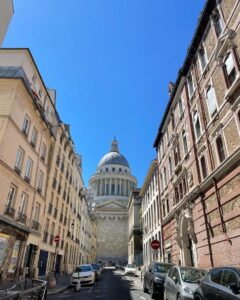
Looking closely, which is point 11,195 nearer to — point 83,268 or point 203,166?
point 83,268

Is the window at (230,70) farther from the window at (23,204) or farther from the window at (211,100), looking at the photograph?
the window at (23,204)

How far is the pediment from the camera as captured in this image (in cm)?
10588

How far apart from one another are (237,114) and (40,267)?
22187 millimetres

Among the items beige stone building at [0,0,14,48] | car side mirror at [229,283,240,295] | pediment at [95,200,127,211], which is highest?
pediment at [95,200,127,211]

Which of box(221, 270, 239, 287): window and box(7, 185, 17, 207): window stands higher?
box(7, 185, 17, 207): window

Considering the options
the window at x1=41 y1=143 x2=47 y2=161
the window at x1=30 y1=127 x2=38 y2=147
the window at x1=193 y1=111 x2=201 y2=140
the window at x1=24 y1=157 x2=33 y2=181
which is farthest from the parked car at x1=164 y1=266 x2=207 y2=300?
the window at x1=41 y1=143 x2=47 y2=161

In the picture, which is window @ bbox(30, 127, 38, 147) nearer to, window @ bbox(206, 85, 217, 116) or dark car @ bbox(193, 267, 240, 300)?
window @ bbox(206, 85, 217, 116)

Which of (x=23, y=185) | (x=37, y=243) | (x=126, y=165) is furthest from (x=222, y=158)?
(x=126, y=165)

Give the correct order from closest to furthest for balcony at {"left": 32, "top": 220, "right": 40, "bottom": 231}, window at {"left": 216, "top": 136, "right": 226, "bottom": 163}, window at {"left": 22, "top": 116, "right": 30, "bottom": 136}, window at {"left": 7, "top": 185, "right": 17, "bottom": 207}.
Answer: window at {"left": 216, "top": 136, "right": 226, "bottom": 163} → window at {"left": 7, "top": 185, "right": 17, "bottom": 207} → window at {"left": 22, "top": 116, "right": 30, "bottom": 136} → balcony at {"left": 32, "top": 220, "right": 40, "bottom": 231}

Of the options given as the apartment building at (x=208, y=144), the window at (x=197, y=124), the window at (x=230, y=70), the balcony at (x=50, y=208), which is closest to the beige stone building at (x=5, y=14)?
the apartment building at (x=208, y=144)

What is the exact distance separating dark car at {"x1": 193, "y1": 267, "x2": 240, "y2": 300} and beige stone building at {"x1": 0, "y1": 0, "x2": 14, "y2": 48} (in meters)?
11.2

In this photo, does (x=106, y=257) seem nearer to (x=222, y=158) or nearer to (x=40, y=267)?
(x=40, y=267)

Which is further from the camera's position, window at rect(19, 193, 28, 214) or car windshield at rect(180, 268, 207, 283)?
window at rect(19, 193, 28, 214)

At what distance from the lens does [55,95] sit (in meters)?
31.4
